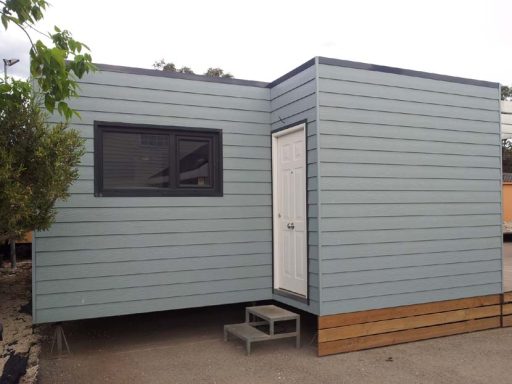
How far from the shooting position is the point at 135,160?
16.2 feet

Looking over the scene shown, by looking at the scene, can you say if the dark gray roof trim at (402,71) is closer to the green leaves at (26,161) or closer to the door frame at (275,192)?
the door frame at (275,192)

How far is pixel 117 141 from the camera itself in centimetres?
490

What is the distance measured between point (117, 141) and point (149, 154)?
35 cm

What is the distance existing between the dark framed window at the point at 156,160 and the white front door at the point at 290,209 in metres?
0.69

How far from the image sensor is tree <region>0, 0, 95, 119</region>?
8.46 ft

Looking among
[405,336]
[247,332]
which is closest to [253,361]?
[247,332]

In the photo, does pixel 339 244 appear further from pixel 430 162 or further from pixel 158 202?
pixel 158 202

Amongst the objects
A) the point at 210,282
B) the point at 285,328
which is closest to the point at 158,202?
the point at 210,282

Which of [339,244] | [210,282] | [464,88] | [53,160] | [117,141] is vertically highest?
[464,88]

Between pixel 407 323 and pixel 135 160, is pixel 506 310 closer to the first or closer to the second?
pixel 407 323

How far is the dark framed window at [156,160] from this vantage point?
190 inches

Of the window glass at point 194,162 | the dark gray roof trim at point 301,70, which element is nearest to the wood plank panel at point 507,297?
the dark gray roof trim at point 301,70

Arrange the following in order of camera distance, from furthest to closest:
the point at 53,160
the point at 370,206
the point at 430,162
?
the point at 430,162, the point at 370,206, the point at 53,160

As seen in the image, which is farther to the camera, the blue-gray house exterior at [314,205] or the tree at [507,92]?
the tree at [507,92]
